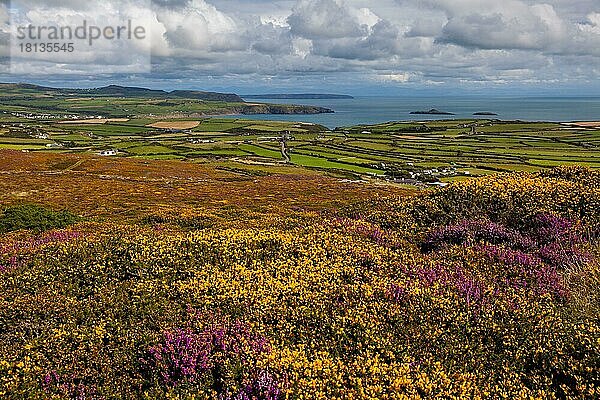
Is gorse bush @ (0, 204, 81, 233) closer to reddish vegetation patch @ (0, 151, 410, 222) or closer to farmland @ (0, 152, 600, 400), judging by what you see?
reddish vegetation patch @ (0, 151, 410, 222)

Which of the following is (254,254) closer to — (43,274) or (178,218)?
(43,274)

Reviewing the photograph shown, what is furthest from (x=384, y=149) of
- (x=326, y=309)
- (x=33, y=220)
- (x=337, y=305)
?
(x=326, y=309)

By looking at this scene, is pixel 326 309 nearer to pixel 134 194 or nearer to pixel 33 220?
pixel 33 220

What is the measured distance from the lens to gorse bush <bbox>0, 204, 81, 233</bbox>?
793 inches

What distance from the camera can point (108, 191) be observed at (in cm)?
4109

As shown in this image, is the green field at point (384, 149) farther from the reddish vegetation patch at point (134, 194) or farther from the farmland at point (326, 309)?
the farmland at point (326, 309)

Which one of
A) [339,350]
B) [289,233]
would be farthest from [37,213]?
[339,350]

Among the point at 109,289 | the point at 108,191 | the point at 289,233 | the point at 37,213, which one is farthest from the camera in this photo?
the point at 108,191

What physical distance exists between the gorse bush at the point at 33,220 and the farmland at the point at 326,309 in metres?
7.80

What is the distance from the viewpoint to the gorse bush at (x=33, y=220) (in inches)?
793

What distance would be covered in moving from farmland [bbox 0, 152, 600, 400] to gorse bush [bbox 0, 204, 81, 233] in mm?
7797

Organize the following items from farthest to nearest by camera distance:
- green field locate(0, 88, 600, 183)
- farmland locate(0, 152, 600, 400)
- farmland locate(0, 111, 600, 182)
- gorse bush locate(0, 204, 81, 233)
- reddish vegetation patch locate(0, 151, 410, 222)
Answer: green field locate(0, 88, 600, 183)
farmland locate(0, 111, 600, 182)
reddish vegetation patch locate(0, 151, 410, 222)
gorse bush locate(0, 204, 81, 233)
farmland locate(0, 152, 600, 400)

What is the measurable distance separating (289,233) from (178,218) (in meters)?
8.68

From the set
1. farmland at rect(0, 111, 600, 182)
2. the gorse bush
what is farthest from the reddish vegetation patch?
farmland at rect(0, 111, 600, 182)
